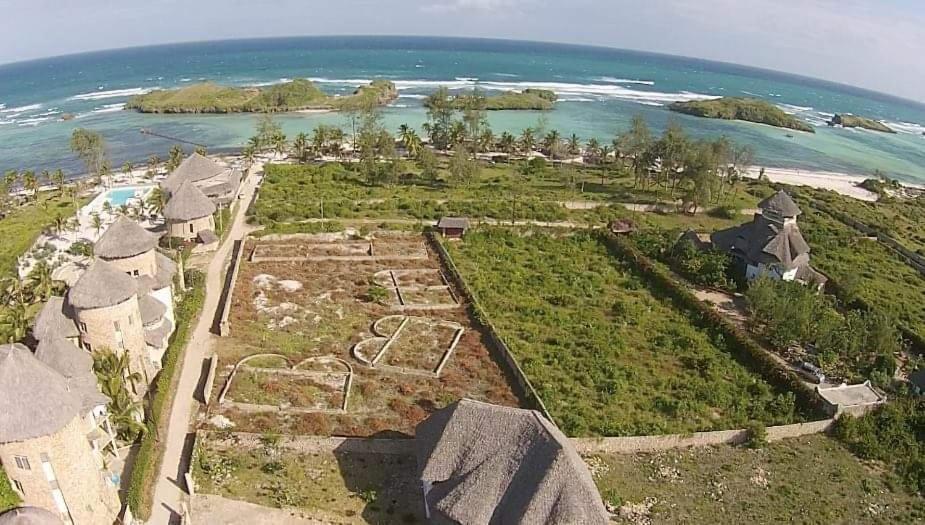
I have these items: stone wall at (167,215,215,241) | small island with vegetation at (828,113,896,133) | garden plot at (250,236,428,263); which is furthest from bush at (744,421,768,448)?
small island with vegetation at (828,113,896,133)

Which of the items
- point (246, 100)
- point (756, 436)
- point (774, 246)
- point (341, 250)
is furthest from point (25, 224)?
point (246, 100)

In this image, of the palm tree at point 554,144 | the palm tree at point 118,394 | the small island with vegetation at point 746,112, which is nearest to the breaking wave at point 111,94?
the palm tree at point 554,144

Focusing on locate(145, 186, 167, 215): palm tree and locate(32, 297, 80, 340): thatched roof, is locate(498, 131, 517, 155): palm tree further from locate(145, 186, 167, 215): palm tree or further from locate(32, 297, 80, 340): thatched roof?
locate(32, 297, 80, 340): thatched roof

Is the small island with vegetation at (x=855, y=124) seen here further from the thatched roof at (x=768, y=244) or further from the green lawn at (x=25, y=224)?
the green lawn at (x=25, y=224)

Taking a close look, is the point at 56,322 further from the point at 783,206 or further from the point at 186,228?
the point at 783,206

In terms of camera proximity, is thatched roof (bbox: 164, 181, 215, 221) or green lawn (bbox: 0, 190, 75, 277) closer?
green lawn (bbox: 0, 190, 75, 277)
